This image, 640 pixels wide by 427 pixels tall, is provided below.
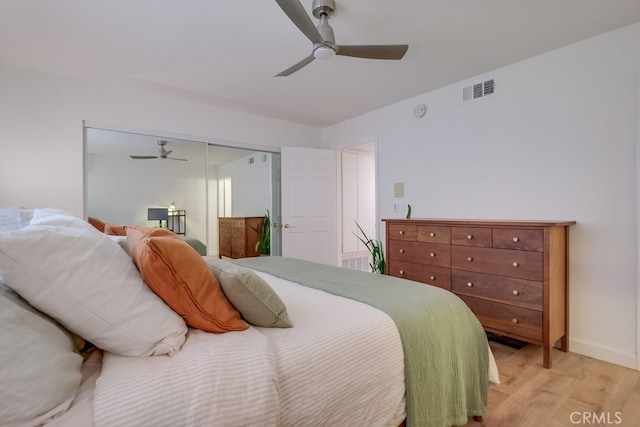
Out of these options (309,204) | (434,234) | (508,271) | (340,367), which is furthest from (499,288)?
(309,204)

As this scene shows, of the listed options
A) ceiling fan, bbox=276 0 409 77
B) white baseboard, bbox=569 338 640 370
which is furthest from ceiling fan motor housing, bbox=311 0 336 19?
white baseboard, bbox=569 338 640 370

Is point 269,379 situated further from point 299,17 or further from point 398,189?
point 398,189

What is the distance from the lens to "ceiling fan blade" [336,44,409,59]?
1.99m

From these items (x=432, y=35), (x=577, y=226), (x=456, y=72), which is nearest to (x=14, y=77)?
(x=432, y=35)

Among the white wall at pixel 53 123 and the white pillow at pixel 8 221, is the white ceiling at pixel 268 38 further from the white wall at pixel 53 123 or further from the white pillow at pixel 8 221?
the white pillow at pixel 8 221

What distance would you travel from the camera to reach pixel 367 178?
5465 mm

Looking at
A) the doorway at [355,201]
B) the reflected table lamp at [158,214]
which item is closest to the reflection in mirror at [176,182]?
the reflected table lamp at [158,214]

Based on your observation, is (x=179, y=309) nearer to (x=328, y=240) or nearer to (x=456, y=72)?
(x=456, y=72)

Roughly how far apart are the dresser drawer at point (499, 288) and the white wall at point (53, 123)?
333 cm

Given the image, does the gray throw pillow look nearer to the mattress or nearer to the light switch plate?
the mattress

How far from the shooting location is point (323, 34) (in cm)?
188

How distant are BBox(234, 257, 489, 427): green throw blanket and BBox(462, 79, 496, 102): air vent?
7.33 feet

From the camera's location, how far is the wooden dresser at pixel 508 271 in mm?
2123

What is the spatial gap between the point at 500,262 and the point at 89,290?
A: 2.47m
